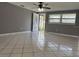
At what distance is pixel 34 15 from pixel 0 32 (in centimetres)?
571

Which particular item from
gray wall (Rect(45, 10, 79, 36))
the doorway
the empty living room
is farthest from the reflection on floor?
the doorway

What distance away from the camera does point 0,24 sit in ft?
26.2

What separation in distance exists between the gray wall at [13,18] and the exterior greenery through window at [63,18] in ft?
7.52

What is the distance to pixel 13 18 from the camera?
946 cm

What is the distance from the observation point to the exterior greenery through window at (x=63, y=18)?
10083 millimetres

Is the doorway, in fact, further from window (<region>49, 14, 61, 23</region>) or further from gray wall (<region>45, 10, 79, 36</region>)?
window (<region>49, 14, 61, 23</region>)

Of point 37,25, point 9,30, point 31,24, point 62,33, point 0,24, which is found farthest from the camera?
point 37,25

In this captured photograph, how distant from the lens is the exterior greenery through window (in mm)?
10083

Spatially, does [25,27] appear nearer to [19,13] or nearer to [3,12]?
[19,13]

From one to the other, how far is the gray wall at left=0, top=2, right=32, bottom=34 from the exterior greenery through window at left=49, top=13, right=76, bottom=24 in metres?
2.29

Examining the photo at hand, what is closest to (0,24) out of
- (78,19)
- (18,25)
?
(18,25)

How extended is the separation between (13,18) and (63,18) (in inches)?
174

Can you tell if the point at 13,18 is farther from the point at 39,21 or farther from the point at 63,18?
the point at 39,21

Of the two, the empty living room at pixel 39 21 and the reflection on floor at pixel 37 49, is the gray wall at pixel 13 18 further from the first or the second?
the reflection on floor at pixel 37 49
